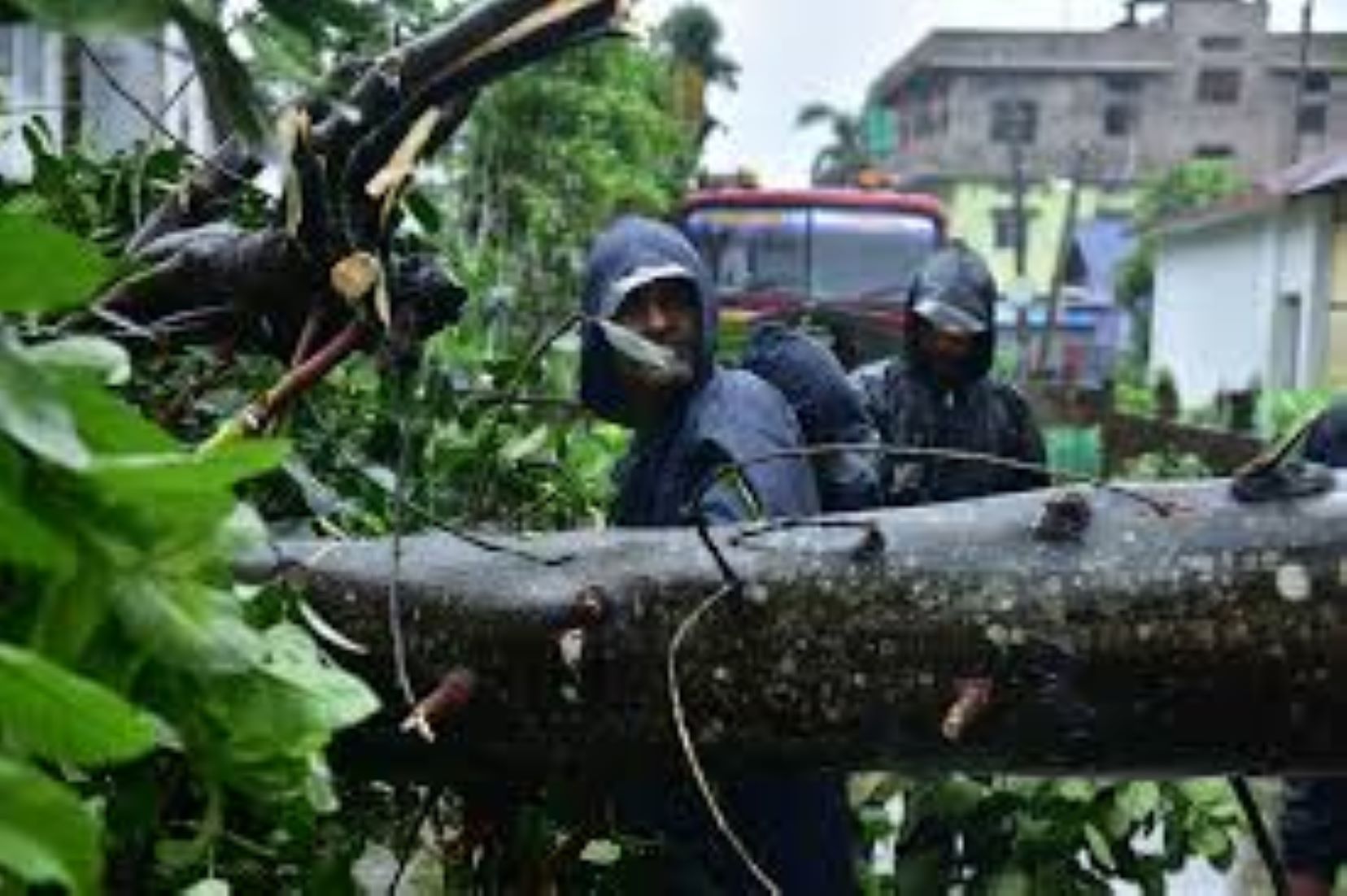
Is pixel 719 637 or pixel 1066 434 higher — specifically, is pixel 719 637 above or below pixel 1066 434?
above

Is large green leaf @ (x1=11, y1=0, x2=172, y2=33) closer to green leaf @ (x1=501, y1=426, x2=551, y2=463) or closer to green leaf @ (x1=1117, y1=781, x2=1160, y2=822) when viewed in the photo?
green leaf @ (x1=501, y1=426, x2=551, y2=463)

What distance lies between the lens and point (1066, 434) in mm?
18859

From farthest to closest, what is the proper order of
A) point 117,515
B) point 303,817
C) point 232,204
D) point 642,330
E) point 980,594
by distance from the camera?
1. point 642,330
2. point 232,204
3. point 980,594
4. point 303,817
5. point 117,515

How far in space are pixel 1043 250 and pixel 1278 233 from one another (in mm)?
28011

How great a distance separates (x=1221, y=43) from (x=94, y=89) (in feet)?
188

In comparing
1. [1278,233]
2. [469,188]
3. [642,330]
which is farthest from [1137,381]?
[642,330]

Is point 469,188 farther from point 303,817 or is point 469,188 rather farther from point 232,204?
point 303,817

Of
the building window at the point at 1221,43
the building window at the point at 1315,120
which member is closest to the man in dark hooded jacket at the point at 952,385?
the building window at the point at 1315,120

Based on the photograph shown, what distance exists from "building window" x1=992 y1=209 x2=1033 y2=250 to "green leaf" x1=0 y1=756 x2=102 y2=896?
194 feet

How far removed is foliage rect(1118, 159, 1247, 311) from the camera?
4856 centimetres

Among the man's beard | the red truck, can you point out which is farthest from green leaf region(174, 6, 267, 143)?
the red truck

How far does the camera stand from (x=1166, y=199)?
5047cm

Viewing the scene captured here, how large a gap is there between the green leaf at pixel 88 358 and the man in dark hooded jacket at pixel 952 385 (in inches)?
168

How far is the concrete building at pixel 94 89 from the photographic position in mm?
1385
